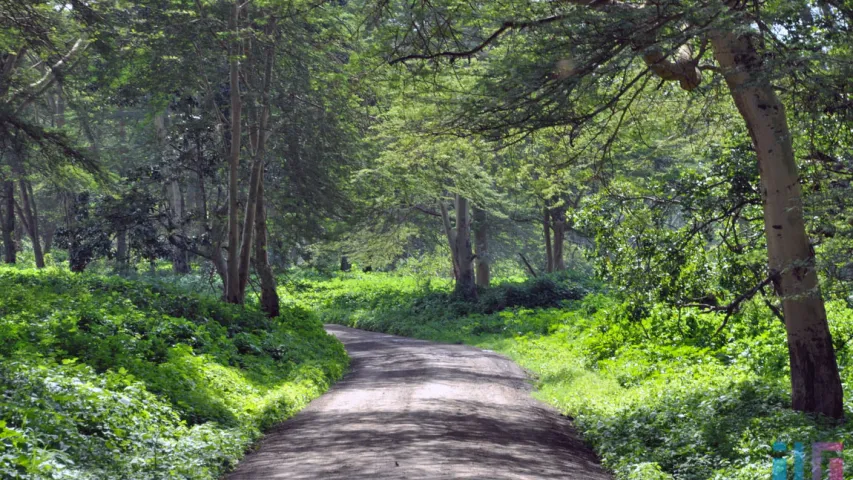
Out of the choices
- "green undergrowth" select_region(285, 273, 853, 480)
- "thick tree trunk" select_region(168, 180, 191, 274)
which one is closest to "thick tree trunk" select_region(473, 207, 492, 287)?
"green undergrowth" select_region(285, 273, 853, 480)

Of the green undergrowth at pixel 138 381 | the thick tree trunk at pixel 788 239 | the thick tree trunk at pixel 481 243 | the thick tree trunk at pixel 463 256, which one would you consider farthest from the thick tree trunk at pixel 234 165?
the thick tree trunk at pixel 481 243

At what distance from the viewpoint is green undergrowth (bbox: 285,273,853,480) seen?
389 inches

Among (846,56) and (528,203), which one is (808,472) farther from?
(528,203)

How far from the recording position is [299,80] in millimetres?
24891

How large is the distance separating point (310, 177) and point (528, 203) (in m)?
12.3

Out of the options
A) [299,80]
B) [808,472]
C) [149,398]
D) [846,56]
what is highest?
[299,80]

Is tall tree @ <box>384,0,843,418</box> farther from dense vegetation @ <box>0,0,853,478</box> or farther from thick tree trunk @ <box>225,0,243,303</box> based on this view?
thick tree trunk @ <box>225,0,243,303</box>

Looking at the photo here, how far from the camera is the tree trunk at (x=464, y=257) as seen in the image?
→ 35875mm

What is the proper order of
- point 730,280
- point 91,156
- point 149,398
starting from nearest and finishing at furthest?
point 149,398 → point 730,280 → point 91,156

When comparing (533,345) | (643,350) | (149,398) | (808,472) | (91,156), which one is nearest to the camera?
(808,472)

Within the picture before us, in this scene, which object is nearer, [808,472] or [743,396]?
[808,472]

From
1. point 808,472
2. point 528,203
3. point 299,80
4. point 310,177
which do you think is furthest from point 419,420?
point 528,203

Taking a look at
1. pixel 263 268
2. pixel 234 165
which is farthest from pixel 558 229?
pixel 234 165

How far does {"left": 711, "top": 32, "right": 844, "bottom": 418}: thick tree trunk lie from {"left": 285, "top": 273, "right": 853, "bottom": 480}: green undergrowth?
1.67ft
